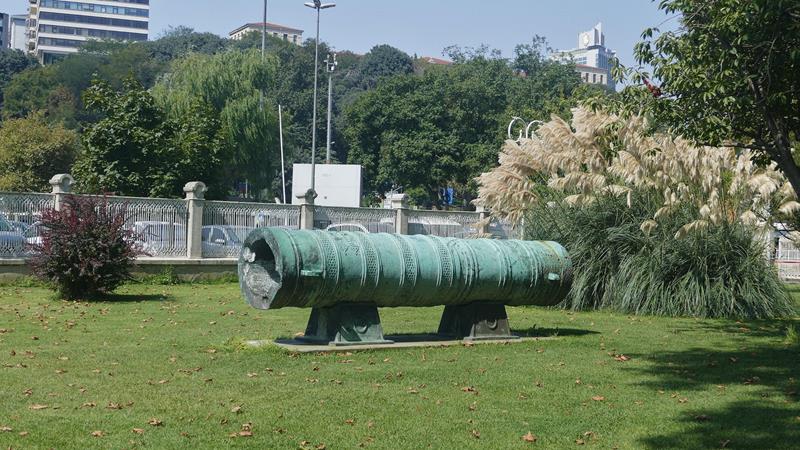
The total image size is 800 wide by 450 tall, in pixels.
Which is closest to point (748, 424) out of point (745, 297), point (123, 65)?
point (745, 297)

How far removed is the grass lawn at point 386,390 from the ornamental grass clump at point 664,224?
326cm

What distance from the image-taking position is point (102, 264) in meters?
19.6

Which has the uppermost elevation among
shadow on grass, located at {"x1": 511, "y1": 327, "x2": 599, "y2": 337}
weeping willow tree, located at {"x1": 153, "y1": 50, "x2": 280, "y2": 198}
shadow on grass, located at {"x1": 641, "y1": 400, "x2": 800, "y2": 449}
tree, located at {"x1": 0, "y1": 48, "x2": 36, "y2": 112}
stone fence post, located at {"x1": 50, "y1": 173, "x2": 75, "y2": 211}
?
tree, located at {"x1": 0, "y1": 48, "x2": 36, "y2": 112}

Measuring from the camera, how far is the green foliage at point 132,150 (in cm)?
3609

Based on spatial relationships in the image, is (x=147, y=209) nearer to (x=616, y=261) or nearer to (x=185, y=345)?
(x=616, y=261)

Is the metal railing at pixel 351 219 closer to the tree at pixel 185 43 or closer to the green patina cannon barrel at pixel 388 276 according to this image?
the green patina cannon barrel at pixel 388 276

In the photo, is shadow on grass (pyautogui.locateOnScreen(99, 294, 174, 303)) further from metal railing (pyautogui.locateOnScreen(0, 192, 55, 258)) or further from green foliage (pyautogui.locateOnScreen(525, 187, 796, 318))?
green foliage (pyautogui.locateOnScreen(525, 187, 796, 318))

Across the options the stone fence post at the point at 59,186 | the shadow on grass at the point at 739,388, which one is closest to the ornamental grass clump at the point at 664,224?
the shadow on grass at the point at 739,388

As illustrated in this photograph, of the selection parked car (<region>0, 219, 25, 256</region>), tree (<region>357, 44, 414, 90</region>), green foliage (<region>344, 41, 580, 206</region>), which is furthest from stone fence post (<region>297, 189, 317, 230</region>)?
tree (<region>357, 44, 414, 90</region>)

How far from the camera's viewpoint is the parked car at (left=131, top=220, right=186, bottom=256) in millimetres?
25141

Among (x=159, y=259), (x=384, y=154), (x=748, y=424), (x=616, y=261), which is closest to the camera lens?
(x=748, y=424)

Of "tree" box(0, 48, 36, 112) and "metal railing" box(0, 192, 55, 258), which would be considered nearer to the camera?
"metal railing" box(0, 192, 55, 258)

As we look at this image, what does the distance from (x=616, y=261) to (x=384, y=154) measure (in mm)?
51267

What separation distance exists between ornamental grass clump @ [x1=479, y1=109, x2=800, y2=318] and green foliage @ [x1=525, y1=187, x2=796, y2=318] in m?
0.02
